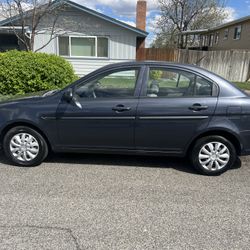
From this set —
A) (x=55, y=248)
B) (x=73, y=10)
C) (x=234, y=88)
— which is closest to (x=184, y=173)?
(x=234, y=88)

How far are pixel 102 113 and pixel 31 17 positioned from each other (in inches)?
407

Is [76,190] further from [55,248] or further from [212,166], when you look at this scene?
[212,166]

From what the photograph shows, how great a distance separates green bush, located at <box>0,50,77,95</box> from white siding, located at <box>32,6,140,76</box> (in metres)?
6.37

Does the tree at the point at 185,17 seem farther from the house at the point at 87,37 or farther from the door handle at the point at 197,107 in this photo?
the door handle at the point at 197,107

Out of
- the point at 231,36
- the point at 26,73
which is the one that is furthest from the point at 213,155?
the point at 231,36

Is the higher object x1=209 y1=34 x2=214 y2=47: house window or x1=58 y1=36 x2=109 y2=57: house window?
x1=209 y1=34 x2=214 y2=47: house window

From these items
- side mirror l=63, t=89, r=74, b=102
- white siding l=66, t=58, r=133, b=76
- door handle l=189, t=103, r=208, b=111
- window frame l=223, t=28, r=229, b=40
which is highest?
window frame l=223, t=28, r=229, b=40

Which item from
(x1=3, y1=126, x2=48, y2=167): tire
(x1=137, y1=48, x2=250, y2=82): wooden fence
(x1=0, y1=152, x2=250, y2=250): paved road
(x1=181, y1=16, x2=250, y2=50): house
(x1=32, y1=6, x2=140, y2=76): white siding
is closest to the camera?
(x1=0, y1=152, x2=250, y2=250): paved road

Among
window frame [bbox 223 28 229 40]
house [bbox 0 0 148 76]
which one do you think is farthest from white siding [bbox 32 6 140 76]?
window frame [bbox 223 28 229 40]

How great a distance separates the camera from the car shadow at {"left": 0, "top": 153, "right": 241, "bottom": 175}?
A: 441cm

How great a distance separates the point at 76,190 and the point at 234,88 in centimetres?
265

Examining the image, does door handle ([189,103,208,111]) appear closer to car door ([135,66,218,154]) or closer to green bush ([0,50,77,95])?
car door ([135,66,218,154])

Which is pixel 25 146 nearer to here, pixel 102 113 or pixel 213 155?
pixel 102 113

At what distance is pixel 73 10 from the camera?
553 inches
